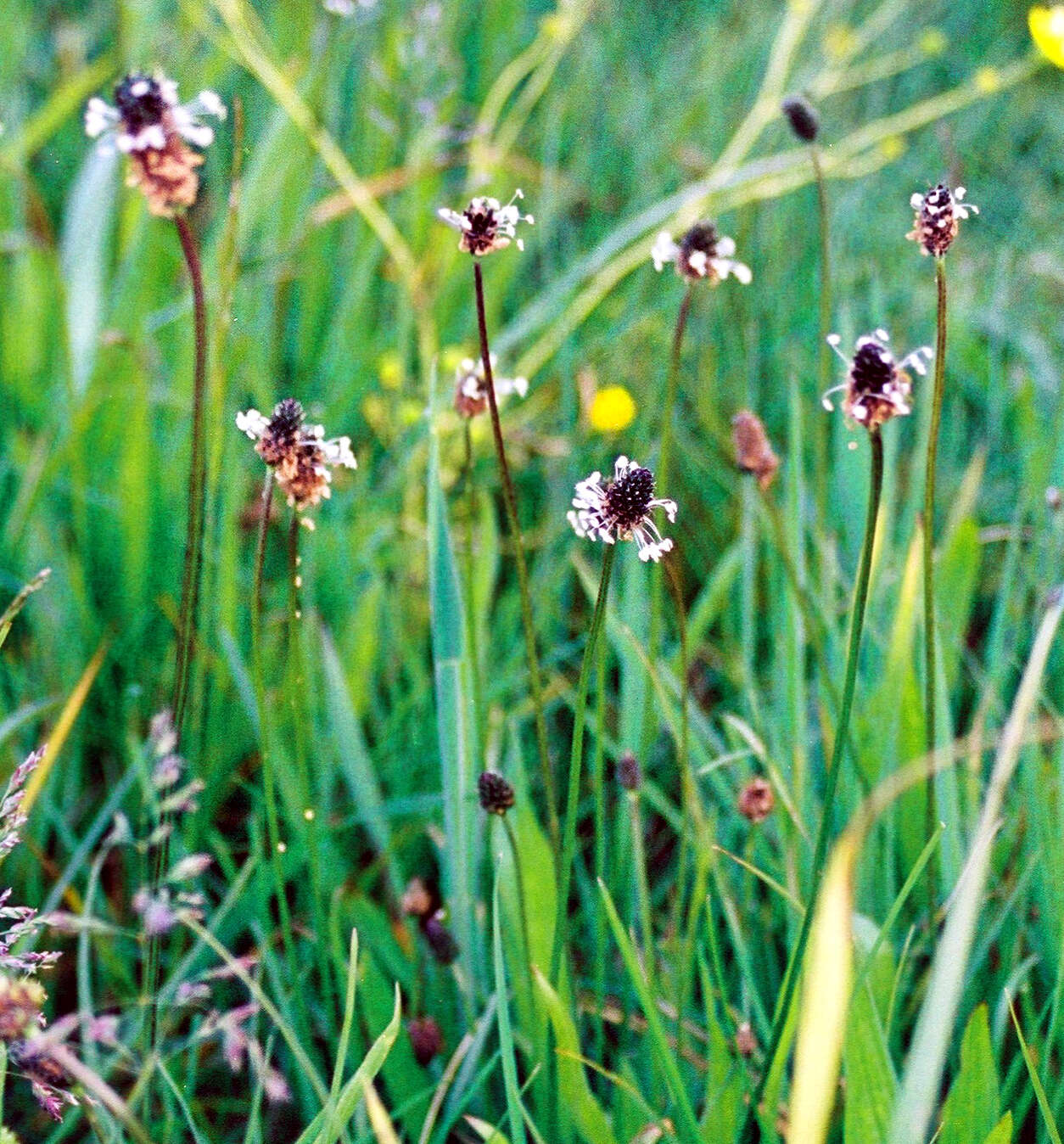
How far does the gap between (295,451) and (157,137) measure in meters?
0.20

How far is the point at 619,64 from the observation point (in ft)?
9.40

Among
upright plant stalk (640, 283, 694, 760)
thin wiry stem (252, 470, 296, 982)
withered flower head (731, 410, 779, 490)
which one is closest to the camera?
thin wiry stem (252, 470, 296, 982)

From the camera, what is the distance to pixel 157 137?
634 millimetres

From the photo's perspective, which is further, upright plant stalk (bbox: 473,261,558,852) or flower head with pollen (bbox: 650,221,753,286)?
flower head with pollen (bbox: 650,221,753,286)

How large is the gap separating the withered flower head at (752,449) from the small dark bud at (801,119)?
301 millimetres

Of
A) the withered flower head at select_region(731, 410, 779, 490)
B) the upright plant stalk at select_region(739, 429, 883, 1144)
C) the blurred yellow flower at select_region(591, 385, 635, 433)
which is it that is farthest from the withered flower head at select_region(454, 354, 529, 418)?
the blurred yellow flower at select_region(591, 385, 635, 433)

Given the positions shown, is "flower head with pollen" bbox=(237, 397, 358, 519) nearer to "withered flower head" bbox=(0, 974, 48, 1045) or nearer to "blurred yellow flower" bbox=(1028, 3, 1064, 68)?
"withered flower head" bbox=(0, 974, 48, 1045)

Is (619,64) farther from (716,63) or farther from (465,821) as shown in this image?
(465,821)

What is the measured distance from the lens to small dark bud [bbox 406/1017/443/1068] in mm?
970

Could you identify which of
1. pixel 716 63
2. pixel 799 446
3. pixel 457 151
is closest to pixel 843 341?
pixel 799 446

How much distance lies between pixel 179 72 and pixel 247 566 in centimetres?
114

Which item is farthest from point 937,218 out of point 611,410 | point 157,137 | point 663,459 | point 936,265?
point 611,410

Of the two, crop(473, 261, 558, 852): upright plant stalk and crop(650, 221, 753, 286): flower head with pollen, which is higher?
crop(650, 221, 753, 286): flower head with pollen

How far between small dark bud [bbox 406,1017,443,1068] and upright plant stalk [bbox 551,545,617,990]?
14cm
